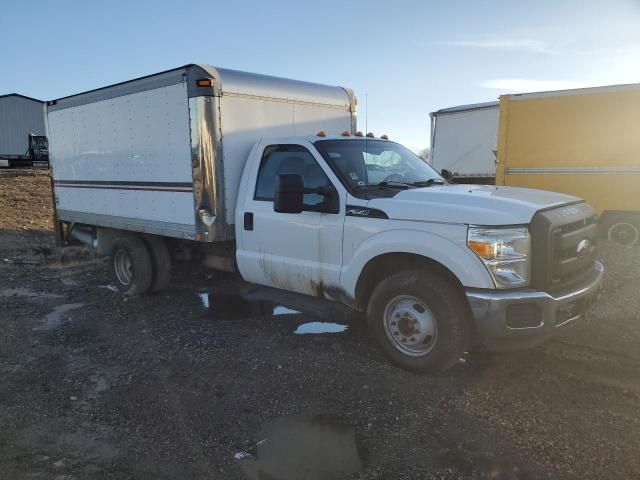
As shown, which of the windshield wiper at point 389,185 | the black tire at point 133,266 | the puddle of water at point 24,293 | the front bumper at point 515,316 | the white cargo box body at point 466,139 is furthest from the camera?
the white cargo box body at point 466,139

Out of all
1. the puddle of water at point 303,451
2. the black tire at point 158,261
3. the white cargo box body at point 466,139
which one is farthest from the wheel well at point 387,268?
the white cargo box body at point 466,139

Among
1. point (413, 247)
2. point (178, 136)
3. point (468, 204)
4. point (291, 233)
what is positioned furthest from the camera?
point (178, 136)

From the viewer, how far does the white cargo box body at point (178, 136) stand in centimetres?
561

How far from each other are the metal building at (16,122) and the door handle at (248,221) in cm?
4604

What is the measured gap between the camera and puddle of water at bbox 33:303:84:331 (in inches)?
232

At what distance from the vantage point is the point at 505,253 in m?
3.81

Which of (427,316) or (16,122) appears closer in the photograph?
(427,316)

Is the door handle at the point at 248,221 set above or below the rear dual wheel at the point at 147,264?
above

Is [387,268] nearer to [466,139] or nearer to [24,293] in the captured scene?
[24,293]

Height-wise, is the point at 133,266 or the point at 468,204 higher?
the point at 468,204

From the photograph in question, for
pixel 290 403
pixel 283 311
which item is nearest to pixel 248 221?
pixel 283 311

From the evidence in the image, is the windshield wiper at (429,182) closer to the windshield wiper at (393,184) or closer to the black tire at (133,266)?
the windshield wiper at (393,184)

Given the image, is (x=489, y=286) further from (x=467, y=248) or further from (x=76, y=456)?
(x=76, y=456)

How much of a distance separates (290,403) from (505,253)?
1.95 m
